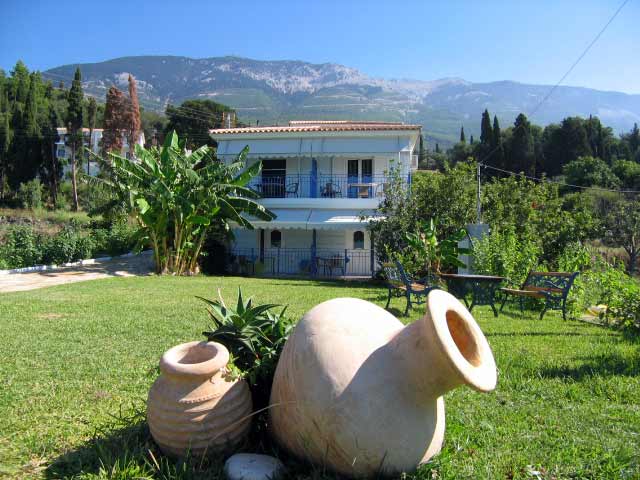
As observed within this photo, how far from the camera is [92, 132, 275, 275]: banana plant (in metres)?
16.1

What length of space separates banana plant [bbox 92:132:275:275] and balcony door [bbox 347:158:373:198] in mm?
5767

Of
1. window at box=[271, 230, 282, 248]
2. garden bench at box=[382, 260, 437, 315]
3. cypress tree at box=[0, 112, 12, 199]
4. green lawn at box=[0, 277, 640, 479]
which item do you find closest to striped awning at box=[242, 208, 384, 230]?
window at box=[271, 230, 282, 248]

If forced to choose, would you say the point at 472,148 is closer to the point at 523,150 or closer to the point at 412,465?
the point at 523,150

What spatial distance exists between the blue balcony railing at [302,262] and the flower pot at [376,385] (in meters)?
16.1

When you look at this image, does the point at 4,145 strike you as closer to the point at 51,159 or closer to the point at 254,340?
the point at 51,159

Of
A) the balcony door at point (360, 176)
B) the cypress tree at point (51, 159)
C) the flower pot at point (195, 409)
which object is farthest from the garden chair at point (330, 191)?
the cypress tree at point (51, 159)

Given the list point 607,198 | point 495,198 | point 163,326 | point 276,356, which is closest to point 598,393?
point 276,356

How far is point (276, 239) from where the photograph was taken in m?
22.7

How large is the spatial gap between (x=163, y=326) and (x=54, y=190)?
36.6 metres

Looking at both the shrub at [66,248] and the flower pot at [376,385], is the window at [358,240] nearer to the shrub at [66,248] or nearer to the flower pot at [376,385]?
the shrub at [66,248]

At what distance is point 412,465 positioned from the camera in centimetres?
254

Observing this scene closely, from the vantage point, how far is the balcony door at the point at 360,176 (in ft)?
72.1

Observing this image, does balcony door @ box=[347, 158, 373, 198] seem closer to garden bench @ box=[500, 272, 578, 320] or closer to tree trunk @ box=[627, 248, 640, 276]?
garden bench @ box=[500, 272, 578, 320]

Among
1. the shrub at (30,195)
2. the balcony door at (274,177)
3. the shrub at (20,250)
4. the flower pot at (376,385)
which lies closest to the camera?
the flower pot at (376,385)
